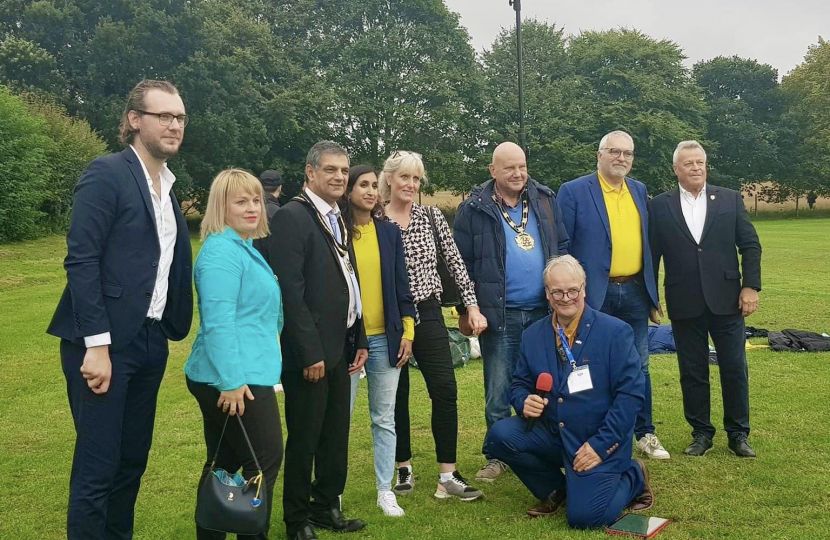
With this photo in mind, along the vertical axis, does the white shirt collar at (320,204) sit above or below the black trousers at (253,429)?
above

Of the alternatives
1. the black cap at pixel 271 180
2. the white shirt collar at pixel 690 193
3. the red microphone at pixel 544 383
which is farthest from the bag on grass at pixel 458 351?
the red microphone at pixel 544 383

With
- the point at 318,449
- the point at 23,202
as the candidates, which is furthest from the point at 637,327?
the point at 23,202

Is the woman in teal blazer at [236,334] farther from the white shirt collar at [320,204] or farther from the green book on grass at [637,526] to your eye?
the green book on grass at [637,526]

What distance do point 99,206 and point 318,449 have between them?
1842mm

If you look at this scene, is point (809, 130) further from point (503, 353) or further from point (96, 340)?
point (96, 340)

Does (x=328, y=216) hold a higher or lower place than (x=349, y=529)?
higher

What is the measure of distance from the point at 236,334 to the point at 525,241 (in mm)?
2388

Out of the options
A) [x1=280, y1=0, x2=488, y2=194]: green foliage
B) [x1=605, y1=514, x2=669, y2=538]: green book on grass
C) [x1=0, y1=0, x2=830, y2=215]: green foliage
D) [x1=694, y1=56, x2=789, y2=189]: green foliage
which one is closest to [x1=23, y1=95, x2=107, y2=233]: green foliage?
[x1=0, y1=0, x2=830, y2=215]: green foliage

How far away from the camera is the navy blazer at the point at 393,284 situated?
4414mm

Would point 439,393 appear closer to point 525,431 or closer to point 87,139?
point 525,431

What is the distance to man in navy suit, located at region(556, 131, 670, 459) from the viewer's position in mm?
5395

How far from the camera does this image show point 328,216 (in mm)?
4129

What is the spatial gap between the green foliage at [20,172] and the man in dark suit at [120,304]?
20.6 metres

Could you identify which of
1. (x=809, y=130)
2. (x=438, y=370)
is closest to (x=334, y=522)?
(x=438, y=370)
